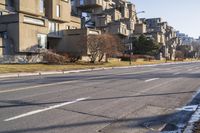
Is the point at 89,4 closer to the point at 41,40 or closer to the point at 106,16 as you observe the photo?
the point at 106,16

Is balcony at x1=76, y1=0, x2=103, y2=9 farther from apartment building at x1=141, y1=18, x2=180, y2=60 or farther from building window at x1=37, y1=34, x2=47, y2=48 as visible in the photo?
building window at x1=37, y1=34, x2=47, y2=48

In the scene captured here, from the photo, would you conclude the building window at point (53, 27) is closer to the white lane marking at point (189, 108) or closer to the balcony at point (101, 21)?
the balcony at point (101, 21)

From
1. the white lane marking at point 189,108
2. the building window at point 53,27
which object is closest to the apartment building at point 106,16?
the building window at point 53,27

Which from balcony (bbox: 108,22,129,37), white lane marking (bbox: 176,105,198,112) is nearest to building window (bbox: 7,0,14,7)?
white lane marking (bbox: 176,105,198,112)

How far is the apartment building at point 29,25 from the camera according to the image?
1647 inches

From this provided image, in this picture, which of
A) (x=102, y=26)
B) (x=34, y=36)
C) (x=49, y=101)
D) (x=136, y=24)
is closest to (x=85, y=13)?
(x=102, y=26)

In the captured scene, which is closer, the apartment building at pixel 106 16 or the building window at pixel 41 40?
the building window at pixel 41 40

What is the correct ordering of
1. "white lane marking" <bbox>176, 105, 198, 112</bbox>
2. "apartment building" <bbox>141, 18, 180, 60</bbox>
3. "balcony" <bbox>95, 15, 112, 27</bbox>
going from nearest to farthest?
1. "white lane marking" <bbox>176, 105, 198, 112</bbox>
2. "balcony" <bbox>95, 15, 112, 27</bbox>
3. "apartment building" <bbox>141, 18, 180, 60</bbox>

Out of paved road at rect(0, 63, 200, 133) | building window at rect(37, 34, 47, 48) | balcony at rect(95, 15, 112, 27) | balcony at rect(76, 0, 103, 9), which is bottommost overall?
paved road at rect(0, 63, 200, 133)

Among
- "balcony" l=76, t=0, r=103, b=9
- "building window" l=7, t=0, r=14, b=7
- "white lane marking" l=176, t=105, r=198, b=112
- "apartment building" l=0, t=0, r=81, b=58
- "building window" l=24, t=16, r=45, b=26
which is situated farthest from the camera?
"balcony" l=76, t=0, r=103, b=9

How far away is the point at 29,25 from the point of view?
43.1 metres

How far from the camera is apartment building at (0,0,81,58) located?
4184 cm

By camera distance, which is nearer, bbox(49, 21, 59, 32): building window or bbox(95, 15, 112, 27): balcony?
bbox(49, 21, 59, 32): building window

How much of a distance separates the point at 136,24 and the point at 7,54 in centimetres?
7328
